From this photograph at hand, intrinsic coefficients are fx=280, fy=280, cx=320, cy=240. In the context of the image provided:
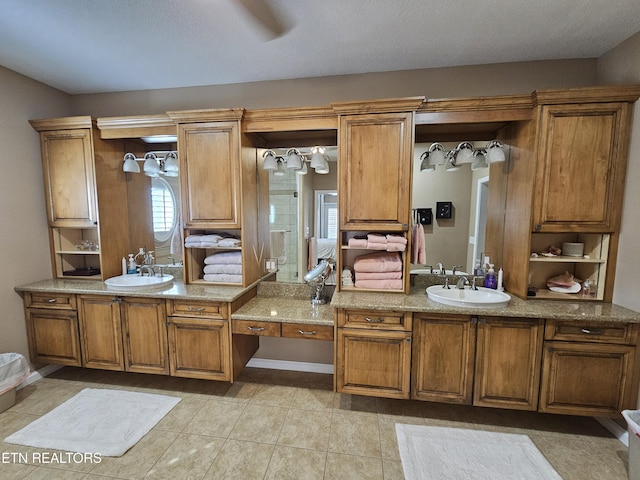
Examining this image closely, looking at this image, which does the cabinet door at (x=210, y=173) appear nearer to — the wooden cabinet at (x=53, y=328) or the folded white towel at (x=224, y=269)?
the folded white towel at (x=224, y=269)

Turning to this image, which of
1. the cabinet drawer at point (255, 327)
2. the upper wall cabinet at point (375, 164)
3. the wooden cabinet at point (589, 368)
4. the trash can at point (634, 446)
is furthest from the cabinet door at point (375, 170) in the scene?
the trash can at point (634, 446)

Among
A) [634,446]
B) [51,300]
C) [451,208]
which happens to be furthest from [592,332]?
[51,300]

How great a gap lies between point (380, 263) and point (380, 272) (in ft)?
0.24

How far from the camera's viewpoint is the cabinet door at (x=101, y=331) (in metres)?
2.38

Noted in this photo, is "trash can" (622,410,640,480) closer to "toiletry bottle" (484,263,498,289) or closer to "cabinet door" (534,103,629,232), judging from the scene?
"toiletry bottle" (484,263,498,289)

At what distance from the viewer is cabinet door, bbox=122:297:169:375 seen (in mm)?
2318

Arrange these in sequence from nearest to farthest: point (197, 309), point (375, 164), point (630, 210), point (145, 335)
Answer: point (630, 210) → point (375, 164) → point (197, 309) → point (145, 335)

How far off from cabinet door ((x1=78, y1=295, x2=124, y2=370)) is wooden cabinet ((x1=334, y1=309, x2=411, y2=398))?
1885 millimetres

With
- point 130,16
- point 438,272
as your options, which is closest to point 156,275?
point 130,16

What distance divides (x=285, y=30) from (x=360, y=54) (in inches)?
24.2

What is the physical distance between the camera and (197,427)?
6.68 ft

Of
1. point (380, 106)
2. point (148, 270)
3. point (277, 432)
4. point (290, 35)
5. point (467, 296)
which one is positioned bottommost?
point (277, 432)

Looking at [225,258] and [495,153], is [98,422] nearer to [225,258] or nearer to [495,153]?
[225,258]

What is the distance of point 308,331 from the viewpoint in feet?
7.06
